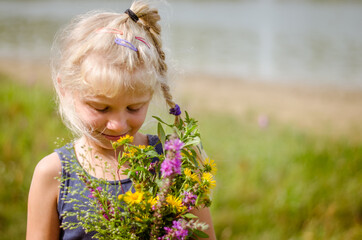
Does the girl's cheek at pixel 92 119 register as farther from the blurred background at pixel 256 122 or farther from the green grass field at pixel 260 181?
the green grass field at pixel 260 181

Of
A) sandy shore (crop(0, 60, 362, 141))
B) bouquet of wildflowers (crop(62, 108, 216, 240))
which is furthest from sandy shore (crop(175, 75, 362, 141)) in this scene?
bouquet of wildflowers (crop(62, 108, 216, 240))

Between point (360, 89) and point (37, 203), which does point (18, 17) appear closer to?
point (360, 89)

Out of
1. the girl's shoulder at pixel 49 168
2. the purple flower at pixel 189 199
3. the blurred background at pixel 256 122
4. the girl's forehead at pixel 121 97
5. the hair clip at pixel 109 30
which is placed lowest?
the blurred background at pixel 256 122

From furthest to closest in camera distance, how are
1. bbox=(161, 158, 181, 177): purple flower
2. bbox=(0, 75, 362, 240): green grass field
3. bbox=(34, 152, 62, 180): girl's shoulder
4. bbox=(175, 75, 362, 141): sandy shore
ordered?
bbox=(175, 75, 362, 141): sandy shore < bbox=(0, 75, 362, 240): green grass field < bbox=(34, 152, 62, 180): girl's shoulder < bbox=(161, 158, 181, 177): purple flower

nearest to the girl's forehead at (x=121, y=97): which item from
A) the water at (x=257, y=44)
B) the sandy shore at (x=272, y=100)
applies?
the sandy shore at (x=272, y=100)

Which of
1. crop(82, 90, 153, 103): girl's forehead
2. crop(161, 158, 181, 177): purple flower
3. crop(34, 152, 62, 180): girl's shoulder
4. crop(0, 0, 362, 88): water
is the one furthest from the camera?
crop(0, 0, 362, 88): water

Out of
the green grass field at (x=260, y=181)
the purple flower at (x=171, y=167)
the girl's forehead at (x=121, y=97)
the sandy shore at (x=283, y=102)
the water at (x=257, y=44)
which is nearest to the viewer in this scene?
the purple flower at (x=171, y=167)

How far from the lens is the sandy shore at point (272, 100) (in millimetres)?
6232

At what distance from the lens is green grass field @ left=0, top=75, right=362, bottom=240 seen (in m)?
2.96

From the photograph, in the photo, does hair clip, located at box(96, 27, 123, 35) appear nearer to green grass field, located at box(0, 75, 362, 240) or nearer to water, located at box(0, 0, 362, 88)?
green grass field, located at box(0, 75, 362, 240)

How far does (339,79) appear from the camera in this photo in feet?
30.8

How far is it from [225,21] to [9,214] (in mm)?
16675

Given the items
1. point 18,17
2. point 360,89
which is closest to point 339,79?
point 360,89

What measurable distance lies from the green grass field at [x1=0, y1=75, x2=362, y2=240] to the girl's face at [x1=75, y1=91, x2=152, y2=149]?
61.3 inches
